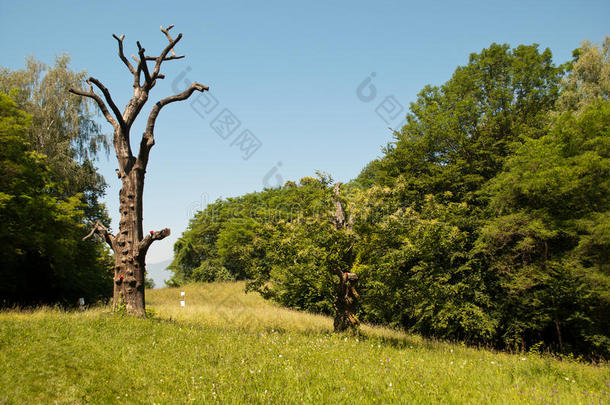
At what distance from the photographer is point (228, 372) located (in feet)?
19.8

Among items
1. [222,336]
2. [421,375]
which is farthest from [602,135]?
[222,336]

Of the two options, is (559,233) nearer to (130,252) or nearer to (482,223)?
(482,223)

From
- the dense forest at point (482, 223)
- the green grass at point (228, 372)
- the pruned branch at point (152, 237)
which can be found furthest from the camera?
the dense forest at point (482, 223)

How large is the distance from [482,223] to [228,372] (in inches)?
666

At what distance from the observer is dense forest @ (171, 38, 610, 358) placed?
11477mm

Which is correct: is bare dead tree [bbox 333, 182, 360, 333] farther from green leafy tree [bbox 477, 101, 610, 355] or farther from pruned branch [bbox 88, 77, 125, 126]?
green leafy tree [bbox 477, 101, 610, 355]

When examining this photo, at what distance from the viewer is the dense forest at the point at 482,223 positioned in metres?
11.5

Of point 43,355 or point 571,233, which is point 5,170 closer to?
point 43,355

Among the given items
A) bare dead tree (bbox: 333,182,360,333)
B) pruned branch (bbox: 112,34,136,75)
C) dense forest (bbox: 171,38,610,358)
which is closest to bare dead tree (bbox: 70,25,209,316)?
pruned branch (bbox: 112,34,136,75)

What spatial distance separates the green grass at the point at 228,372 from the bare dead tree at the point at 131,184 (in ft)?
5.65

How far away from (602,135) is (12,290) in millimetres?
31554

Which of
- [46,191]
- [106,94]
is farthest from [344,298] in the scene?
[46,191]

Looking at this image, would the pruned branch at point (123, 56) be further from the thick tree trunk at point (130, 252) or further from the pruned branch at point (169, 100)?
the thick tree trunk at point (130, 252)

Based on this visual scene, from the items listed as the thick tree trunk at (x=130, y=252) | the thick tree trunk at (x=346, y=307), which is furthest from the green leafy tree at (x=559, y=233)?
the thick tree trunk at (x=130, y=252)
